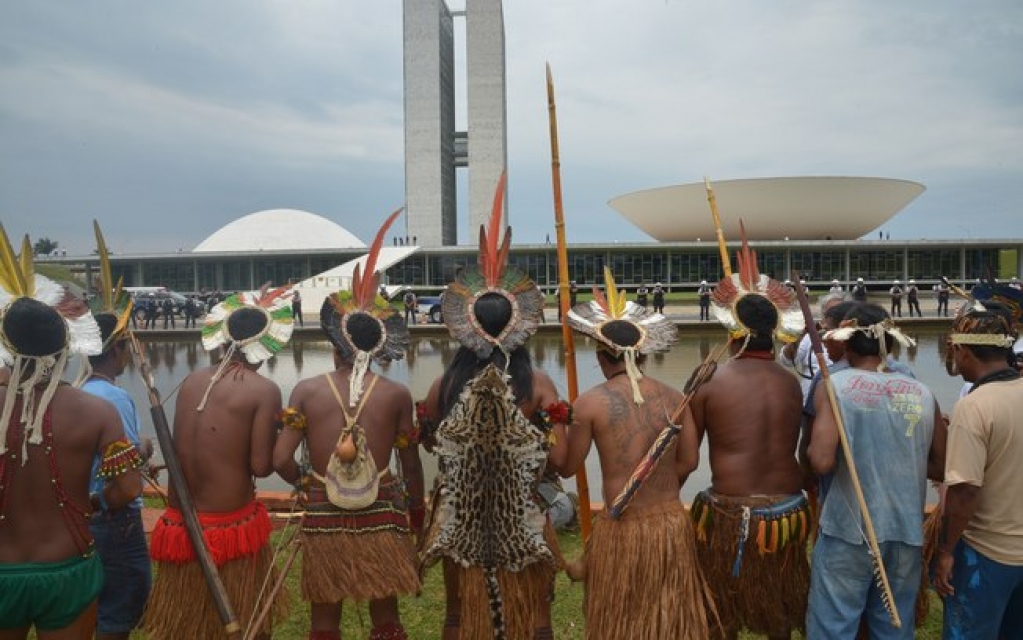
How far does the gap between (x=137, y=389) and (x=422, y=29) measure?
46.9m

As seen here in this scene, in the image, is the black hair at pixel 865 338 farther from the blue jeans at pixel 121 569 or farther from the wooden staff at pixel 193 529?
the blue jeans at pixel 121 569

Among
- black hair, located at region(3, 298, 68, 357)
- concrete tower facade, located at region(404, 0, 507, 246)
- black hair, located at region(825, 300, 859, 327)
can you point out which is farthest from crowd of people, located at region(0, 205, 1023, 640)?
concrete tower facade, located at region(404, 0, 507, 246)

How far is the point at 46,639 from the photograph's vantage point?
8.66 ft

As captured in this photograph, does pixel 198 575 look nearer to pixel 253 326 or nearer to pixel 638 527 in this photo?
pixel 253 326

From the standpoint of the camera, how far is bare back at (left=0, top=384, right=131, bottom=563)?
255 centimetres

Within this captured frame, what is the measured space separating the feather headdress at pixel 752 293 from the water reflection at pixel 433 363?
852cm

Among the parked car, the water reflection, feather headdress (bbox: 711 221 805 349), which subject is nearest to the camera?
feather headdress (bbox: 711 221 805 349)

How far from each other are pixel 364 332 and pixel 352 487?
707 millimetres

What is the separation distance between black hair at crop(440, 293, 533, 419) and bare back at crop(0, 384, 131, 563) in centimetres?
132

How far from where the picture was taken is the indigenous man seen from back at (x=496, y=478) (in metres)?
2.90

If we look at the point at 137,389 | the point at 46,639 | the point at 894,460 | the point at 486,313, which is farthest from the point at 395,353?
the point at 137,389

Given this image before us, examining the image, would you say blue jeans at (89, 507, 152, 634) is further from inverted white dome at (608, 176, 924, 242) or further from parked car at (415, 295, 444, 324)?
inverted white dome at (608, 176, 924, 242)

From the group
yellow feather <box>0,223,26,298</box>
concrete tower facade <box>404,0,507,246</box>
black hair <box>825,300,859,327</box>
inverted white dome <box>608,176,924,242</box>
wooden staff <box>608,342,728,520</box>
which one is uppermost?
concrete tower facade <box>404,0,507,246</box>

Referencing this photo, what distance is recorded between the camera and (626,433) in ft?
9.77
